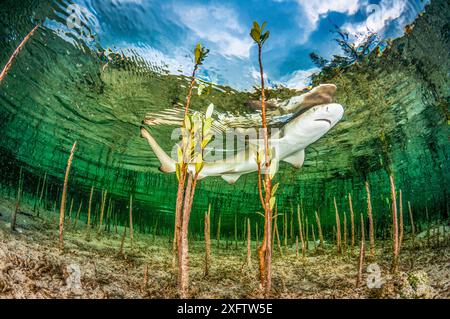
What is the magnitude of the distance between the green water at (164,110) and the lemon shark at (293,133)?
755 mm

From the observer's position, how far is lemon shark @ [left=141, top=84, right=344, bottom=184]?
29.4 feet

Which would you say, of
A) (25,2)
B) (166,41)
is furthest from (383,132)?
(25,2)

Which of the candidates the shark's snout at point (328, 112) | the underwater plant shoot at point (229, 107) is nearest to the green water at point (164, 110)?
the underwater plant shoot at point (229, 107)

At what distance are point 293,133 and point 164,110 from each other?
243 inches

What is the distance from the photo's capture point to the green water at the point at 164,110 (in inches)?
327

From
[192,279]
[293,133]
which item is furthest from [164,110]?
[192,279]

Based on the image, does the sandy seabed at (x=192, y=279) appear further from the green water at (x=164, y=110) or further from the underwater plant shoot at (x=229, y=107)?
the green water at (x=164, y=110)

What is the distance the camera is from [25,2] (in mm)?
6922

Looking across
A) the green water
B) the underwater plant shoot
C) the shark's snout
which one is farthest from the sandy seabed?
the green water

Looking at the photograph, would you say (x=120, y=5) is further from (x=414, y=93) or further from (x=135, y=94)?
(x=414, y=93)

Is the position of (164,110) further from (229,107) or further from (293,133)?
(293,133)

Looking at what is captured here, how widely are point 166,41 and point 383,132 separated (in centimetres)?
1311

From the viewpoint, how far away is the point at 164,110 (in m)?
11.5

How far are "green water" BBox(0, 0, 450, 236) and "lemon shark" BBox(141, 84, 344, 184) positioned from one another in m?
0.75
